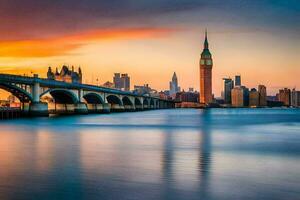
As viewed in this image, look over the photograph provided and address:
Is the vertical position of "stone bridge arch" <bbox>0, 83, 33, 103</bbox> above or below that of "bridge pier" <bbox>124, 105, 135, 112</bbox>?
above

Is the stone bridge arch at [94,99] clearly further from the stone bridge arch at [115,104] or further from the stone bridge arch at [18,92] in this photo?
the stone bridge arch at [18,92]

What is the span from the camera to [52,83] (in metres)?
106

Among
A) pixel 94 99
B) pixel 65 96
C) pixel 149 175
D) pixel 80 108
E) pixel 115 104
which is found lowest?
pixel 149 175

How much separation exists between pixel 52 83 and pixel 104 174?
8858 centimetres

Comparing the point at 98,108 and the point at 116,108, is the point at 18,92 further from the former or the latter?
the point at 116,108

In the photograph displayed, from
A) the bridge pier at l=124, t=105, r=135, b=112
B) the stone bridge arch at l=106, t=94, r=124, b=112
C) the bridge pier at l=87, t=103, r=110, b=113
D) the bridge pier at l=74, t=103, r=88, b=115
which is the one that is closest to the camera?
the bridge pier at l=74, t=103, r=88, b=115

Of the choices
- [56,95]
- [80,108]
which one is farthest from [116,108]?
[56,95]

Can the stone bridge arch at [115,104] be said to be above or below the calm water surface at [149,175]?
above

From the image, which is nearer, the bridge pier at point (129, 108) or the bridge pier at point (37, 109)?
the bridge pier at point (37, 109)

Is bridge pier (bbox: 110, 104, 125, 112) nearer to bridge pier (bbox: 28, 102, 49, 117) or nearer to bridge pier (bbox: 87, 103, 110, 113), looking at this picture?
bridge pier (bbox: 87, 103, 110, 113)

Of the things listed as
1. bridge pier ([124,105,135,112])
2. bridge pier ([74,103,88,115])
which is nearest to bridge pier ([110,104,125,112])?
bridge pier ([124,105,135,112])

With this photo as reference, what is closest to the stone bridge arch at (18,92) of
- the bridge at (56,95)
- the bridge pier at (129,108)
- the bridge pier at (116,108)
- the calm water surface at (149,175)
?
the bridge at (56,95)

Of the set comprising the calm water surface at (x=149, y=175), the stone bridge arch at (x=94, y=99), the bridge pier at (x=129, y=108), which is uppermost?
the stone bridge arch at (x=94, y=99)

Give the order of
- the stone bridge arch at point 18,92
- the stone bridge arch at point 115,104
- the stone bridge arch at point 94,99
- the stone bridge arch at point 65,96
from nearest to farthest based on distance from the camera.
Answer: the stone bridge arch at point 18,92, the stone bridge arch at point 65,96, the stone bridge arch at point 94,99, the stone bridge arch at point 115,104
